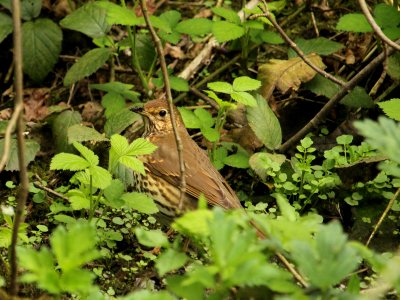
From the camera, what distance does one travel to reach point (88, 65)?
210 inches

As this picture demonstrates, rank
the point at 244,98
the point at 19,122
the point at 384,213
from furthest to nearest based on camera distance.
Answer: the point at 244,98 → the point at 384,213 → the point at 19,122

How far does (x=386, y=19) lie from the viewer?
512 centimetres

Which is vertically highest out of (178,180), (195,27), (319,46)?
(195,27)

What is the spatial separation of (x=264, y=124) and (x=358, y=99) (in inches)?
28.0

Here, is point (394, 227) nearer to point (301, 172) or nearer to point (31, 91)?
point (301, 172)

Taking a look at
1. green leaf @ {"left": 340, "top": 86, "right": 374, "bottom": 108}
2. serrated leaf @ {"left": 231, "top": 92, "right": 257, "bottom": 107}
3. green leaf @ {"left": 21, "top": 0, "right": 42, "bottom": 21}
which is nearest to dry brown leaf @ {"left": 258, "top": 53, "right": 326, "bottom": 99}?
green leaf @ {"left": 340, "top": 86, "right": 374, "bottom": 108}

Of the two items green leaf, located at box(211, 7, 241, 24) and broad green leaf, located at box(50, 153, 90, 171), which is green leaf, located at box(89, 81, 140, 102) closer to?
green leaf, located at box(211, 7, 241, 24)

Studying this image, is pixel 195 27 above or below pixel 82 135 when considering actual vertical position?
above

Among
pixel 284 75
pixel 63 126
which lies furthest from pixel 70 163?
pixel 284 75

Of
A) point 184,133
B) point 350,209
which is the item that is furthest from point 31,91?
point 350,209

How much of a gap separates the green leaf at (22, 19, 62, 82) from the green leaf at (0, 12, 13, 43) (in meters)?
0.10

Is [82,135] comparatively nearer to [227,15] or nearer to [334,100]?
[227,15]

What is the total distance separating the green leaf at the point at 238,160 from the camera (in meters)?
4.98

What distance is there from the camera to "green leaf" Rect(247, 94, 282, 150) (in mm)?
4980
